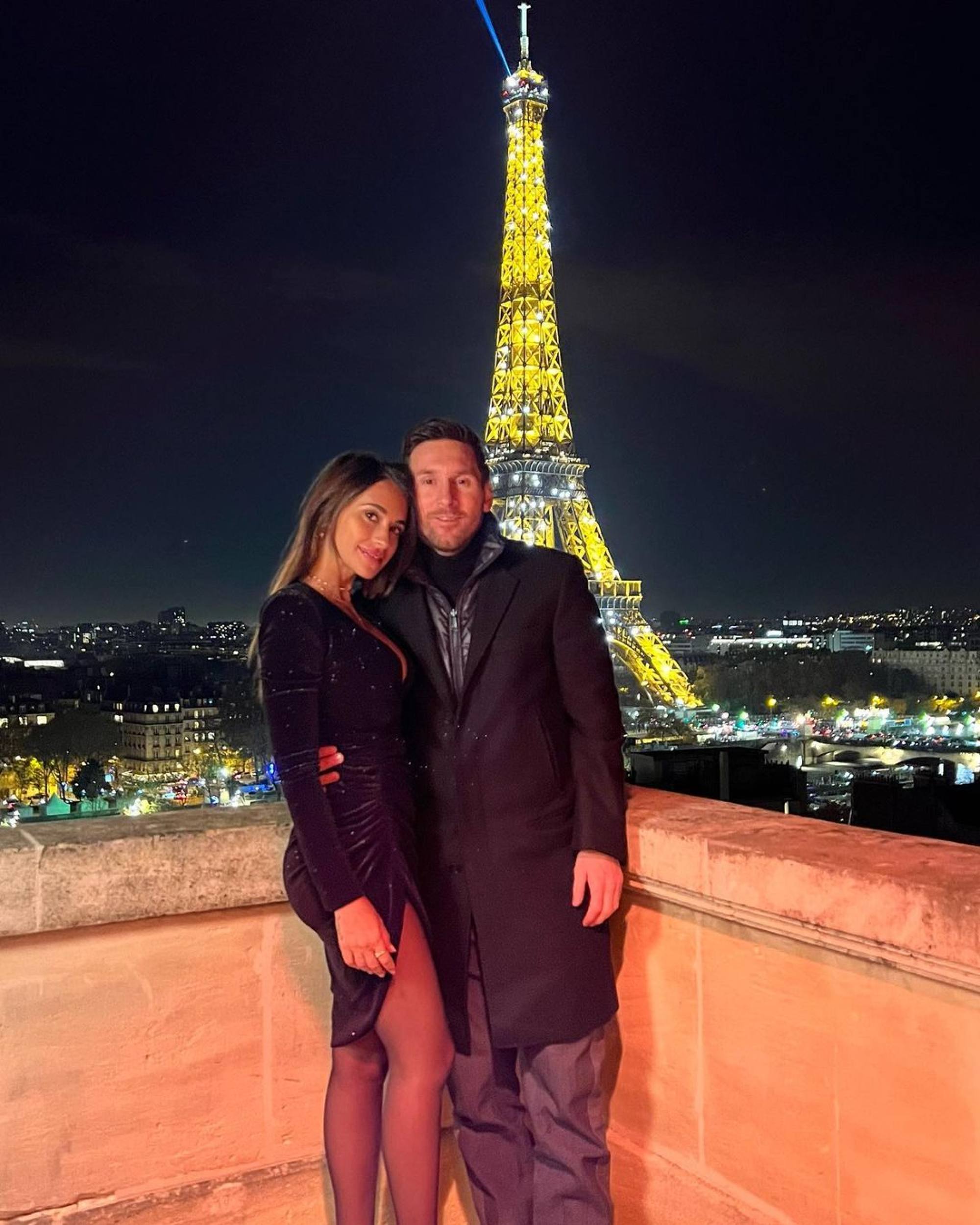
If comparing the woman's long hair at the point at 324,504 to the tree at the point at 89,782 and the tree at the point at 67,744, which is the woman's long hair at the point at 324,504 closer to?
the tree at the point at 89,782

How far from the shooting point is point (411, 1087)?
104 inches

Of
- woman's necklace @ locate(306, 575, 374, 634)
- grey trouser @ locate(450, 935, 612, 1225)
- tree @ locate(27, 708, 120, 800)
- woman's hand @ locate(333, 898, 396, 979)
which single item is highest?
woman's necklace @ locate(306, 575, 374, 634)

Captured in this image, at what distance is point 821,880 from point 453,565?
3.67 feet

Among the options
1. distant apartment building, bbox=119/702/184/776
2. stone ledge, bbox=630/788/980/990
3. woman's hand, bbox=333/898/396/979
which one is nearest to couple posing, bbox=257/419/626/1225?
woman's hand, bbox=333/898/396/979

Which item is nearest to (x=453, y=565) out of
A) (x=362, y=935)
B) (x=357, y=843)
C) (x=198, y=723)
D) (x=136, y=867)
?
Result: (x=357, y=843)

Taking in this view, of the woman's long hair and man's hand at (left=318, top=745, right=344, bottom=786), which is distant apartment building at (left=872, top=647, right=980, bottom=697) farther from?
man's hand at (left=318, top=745, right=344, bottom=786)

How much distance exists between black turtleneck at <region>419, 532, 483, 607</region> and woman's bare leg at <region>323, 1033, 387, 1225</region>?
1057 mm

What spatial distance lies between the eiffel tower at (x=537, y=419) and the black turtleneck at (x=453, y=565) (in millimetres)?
Result: 44799

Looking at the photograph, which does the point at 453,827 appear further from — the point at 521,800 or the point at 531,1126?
the point at 531,1126

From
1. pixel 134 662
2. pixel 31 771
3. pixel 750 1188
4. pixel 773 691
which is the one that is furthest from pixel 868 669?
pixel 750 1188

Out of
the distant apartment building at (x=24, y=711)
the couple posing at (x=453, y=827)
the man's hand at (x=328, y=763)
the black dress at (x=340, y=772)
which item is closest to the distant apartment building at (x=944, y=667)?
the distant apartment building at (x=24, y=711)

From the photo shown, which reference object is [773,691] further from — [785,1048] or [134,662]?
[785,1048]

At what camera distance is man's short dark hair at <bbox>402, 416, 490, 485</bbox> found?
2914 mm

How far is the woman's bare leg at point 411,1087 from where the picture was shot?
2.63 m
